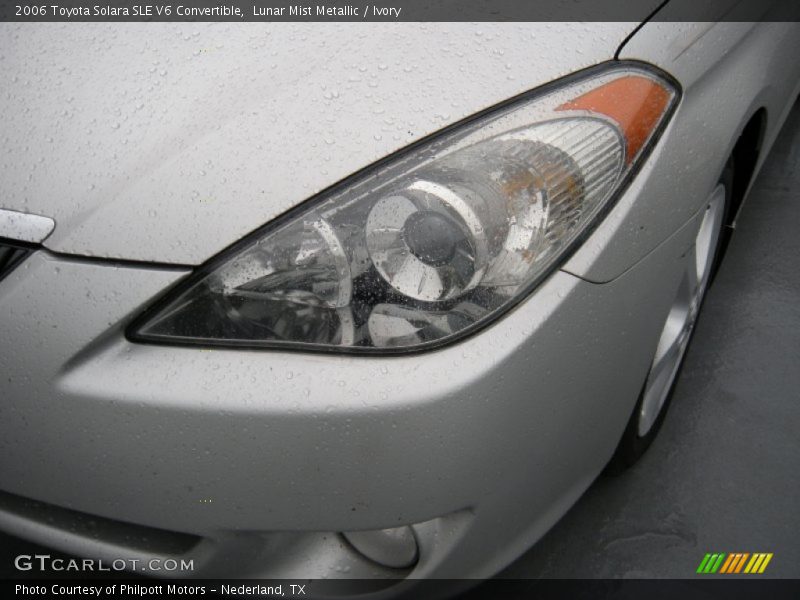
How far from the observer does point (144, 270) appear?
1.15m

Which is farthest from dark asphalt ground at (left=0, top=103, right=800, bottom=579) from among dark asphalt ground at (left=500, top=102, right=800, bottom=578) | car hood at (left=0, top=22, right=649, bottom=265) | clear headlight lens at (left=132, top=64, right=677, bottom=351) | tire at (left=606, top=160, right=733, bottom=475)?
car hood at (left=0, top=22, right=649, bottom=265)

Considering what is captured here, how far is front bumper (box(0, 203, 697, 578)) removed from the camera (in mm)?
1111

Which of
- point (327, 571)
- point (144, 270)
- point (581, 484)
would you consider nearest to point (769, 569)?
point (581, 484)

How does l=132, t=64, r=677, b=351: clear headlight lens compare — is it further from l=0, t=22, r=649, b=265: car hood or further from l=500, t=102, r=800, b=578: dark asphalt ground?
l=500, t=102, r=800, b=578: dark asphalt ground

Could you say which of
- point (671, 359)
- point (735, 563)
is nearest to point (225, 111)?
point (671, 359)

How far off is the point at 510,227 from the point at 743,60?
0.74 meters

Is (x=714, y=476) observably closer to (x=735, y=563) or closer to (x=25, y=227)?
(x=735, y=563)

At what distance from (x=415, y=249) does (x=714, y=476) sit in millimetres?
1196

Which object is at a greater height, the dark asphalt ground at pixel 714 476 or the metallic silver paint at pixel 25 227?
the metallic silver paint at pixel 25 227

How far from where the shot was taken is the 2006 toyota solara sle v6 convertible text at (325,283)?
1131mm

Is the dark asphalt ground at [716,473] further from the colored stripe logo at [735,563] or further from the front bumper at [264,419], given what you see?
the front bumper at [264,419]

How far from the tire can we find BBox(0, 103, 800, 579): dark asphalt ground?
4.1 inches

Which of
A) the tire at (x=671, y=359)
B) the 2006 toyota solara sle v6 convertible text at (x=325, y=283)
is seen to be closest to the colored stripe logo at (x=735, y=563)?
the tire at (x=671, y=359)

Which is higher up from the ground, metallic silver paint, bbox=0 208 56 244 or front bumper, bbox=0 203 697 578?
metallic silver paint, bbox=0 208 56 244
